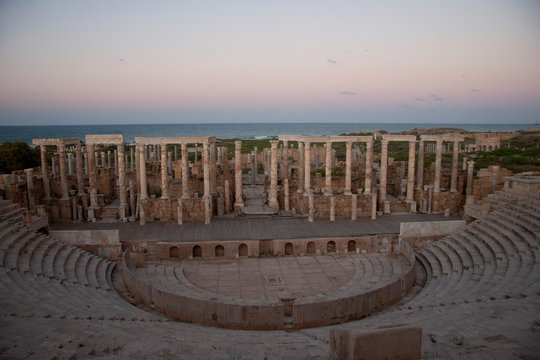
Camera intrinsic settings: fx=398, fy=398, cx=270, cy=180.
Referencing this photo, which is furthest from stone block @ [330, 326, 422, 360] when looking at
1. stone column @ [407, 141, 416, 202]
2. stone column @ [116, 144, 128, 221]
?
stone column @ [407, 141, 416, 202]

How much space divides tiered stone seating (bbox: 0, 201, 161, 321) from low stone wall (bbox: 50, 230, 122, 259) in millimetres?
911

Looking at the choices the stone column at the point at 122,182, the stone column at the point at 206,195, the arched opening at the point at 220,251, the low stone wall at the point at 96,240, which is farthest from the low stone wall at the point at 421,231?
the stone column at the point at 122,182

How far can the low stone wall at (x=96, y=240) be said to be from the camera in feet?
63.2

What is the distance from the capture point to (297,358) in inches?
349

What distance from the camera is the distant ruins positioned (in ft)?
31.2

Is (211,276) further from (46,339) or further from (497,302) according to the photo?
(497,302)

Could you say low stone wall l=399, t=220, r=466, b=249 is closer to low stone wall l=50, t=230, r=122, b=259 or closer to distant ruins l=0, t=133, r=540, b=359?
distant ruins l=0, t=133, r=540, b=359

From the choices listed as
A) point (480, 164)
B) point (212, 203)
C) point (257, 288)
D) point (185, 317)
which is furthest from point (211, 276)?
point (480, 164)

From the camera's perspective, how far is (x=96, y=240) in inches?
759

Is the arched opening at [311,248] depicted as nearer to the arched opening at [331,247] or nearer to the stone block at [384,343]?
the arched opening at [331,247]

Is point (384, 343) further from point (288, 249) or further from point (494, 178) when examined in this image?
point (494, 178)

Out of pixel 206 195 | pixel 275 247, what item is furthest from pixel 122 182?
pixel 275 247

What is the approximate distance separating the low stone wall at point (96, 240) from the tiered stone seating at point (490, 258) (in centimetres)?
1363

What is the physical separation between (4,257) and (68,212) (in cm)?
907
